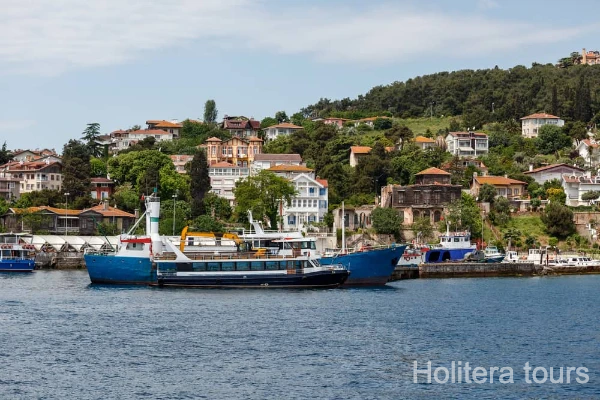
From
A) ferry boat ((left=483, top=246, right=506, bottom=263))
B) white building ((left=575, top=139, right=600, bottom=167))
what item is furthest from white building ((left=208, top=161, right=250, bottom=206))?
white building ((left=575, top=139, right=600, bottom=167))

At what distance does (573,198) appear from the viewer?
11556 centimetres

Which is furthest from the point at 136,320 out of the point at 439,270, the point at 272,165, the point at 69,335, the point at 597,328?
the point at 272,165

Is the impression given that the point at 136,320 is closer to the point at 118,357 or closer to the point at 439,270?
Result: the point at 118,357

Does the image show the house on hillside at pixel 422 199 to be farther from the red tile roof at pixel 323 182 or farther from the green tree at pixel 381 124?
the green tree at pixel 381 124

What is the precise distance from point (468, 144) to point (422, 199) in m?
29.5

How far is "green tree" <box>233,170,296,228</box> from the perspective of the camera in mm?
100750

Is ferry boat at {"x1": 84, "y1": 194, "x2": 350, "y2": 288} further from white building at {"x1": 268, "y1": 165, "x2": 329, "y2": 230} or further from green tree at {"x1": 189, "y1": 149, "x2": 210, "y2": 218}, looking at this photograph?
green tree at {"x1": 189, "y1": 149, "x2": 210, "y2": 218}

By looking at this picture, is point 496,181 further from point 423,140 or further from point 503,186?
point 423,140

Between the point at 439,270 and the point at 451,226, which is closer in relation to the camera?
the point at 439,270

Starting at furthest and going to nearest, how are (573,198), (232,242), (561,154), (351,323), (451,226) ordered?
(561,154) < (573,198) < (451,226) < (232,242) < (351,323)

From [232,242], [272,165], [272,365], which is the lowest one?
[272,365]

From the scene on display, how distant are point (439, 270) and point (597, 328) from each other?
36.5m

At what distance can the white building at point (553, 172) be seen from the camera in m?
120

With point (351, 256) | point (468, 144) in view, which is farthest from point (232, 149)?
point (351, 256)
